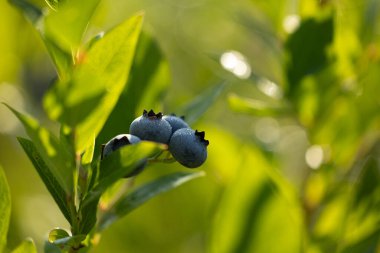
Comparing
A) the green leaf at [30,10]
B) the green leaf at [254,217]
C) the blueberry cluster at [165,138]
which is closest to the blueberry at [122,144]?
the blueberry cluster at [165,138]

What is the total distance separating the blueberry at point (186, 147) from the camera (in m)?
1.03

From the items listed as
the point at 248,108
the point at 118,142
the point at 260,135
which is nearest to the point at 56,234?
the point at 118,142

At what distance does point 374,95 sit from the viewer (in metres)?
1.79

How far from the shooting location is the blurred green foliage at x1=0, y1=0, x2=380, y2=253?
1.36 m

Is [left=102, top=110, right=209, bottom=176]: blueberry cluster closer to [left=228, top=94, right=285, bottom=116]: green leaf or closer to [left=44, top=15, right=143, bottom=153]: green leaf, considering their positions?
[left=44, top=15, right=143, bottom=153]: green leaf

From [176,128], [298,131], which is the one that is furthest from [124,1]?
[176,128]

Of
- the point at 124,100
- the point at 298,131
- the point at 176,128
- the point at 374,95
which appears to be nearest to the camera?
the point at 176,128

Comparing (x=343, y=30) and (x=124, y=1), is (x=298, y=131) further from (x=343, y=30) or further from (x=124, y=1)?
(x=343, y=30)

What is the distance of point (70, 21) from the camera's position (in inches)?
34.5

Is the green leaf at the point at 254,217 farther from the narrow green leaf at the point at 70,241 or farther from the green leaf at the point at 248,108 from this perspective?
the narrow green leaf at the point at 70,241

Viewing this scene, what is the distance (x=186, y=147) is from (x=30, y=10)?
12.8 inches

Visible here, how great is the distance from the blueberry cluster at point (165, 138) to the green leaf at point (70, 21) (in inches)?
6.5

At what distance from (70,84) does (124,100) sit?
379mm

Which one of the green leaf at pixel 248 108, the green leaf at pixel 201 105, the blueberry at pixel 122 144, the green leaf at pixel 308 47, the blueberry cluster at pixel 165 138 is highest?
the green leaf at pixel 308 47
